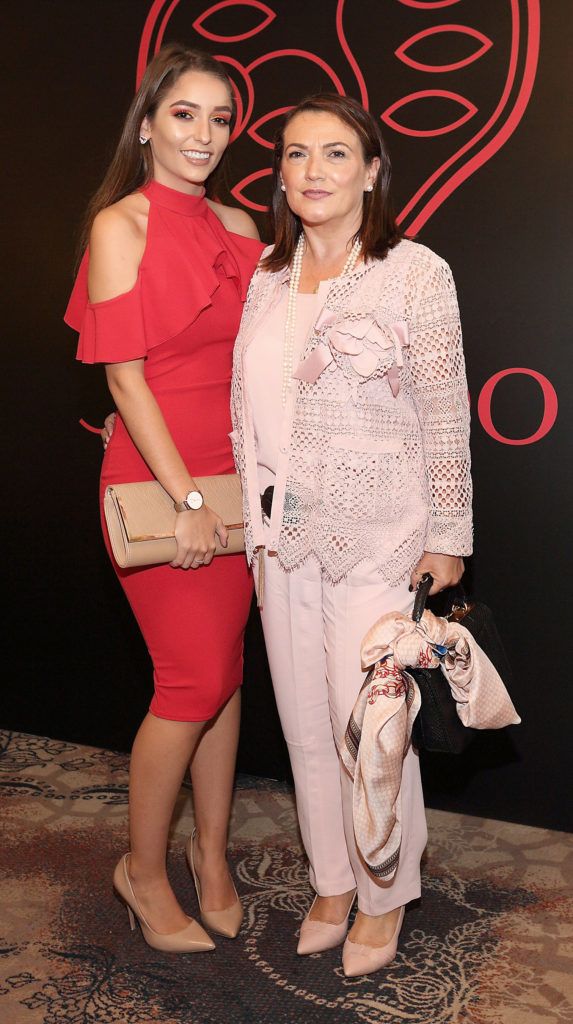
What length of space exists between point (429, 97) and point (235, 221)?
2.28 ft

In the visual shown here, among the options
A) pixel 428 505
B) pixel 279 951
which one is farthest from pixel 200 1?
pixel 279 951

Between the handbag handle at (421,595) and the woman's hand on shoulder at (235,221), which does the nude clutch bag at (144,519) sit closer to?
the handbag handle at (421,595)

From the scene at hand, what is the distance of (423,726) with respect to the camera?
2.16 meters

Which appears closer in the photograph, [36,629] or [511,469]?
[511,469]

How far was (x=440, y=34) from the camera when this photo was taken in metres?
2.81

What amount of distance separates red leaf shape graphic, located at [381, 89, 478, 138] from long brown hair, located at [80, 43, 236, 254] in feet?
2.24

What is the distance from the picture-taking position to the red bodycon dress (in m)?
2.28

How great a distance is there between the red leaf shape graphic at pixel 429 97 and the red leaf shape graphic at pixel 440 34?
0.20 ft

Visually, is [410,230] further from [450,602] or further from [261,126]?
[450,602]

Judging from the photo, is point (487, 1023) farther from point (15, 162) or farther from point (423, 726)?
point (15, 162)

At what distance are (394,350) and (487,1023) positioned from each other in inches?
53.6

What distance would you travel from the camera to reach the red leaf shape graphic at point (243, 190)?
124 inches

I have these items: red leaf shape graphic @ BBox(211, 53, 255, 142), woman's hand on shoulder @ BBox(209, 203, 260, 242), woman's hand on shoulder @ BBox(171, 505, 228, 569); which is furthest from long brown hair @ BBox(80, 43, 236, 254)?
red leaf shape graphic @ BBox(211, 53, 255, 142)

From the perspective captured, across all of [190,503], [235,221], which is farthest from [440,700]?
[235,221]
